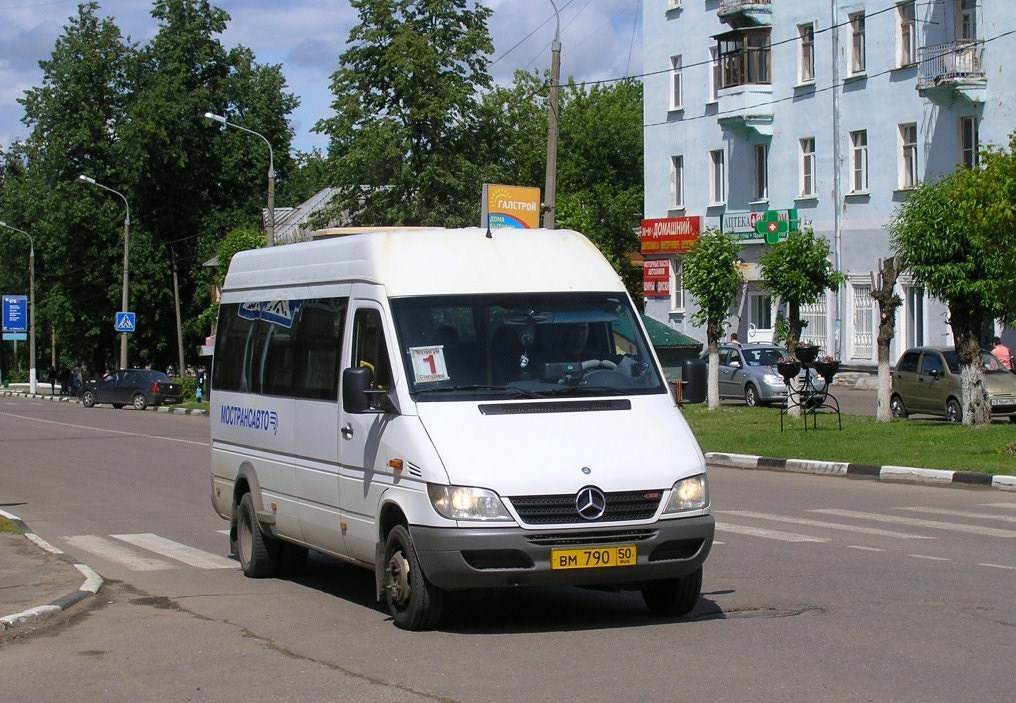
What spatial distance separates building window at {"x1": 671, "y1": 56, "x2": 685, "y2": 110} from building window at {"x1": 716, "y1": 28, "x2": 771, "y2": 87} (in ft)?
12.1

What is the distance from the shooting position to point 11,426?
128 feet

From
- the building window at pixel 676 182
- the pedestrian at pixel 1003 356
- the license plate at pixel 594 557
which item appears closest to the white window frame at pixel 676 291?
the building window at pixel 676 182

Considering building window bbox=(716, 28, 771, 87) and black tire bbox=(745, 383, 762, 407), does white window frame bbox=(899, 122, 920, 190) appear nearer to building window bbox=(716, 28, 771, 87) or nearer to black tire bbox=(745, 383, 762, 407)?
building window bbox=(716, 28, 771, 87)

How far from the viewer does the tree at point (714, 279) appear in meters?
32.9

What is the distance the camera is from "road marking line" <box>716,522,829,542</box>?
13.2 metres

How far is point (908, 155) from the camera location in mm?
42250

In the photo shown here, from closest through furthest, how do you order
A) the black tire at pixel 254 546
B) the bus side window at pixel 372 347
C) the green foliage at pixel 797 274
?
1. the bus side window at pixel 372 347
2. the black tire at pixel 254 546
3. the green foliage at pixel 797 274

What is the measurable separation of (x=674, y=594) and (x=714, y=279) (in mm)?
24512

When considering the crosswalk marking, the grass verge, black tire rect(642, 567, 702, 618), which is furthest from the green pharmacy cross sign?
black tire rect(642, 567, 702, 618)

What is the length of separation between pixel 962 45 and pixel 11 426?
27488mm

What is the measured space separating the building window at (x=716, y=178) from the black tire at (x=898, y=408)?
68.6 feet

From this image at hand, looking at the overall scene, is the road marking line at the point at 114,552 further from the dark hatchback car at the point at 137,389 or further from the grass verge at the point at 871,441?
the dark hatchback car at the point at 137,389

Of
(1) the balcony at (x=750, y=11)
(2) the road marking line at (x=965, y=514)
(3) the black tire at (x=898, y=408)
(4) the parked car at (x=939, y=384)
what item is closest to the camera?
(2) the road marking line at (x=965, y=514)

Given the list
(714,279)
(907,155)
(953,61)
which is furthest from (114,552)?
(907,155)
